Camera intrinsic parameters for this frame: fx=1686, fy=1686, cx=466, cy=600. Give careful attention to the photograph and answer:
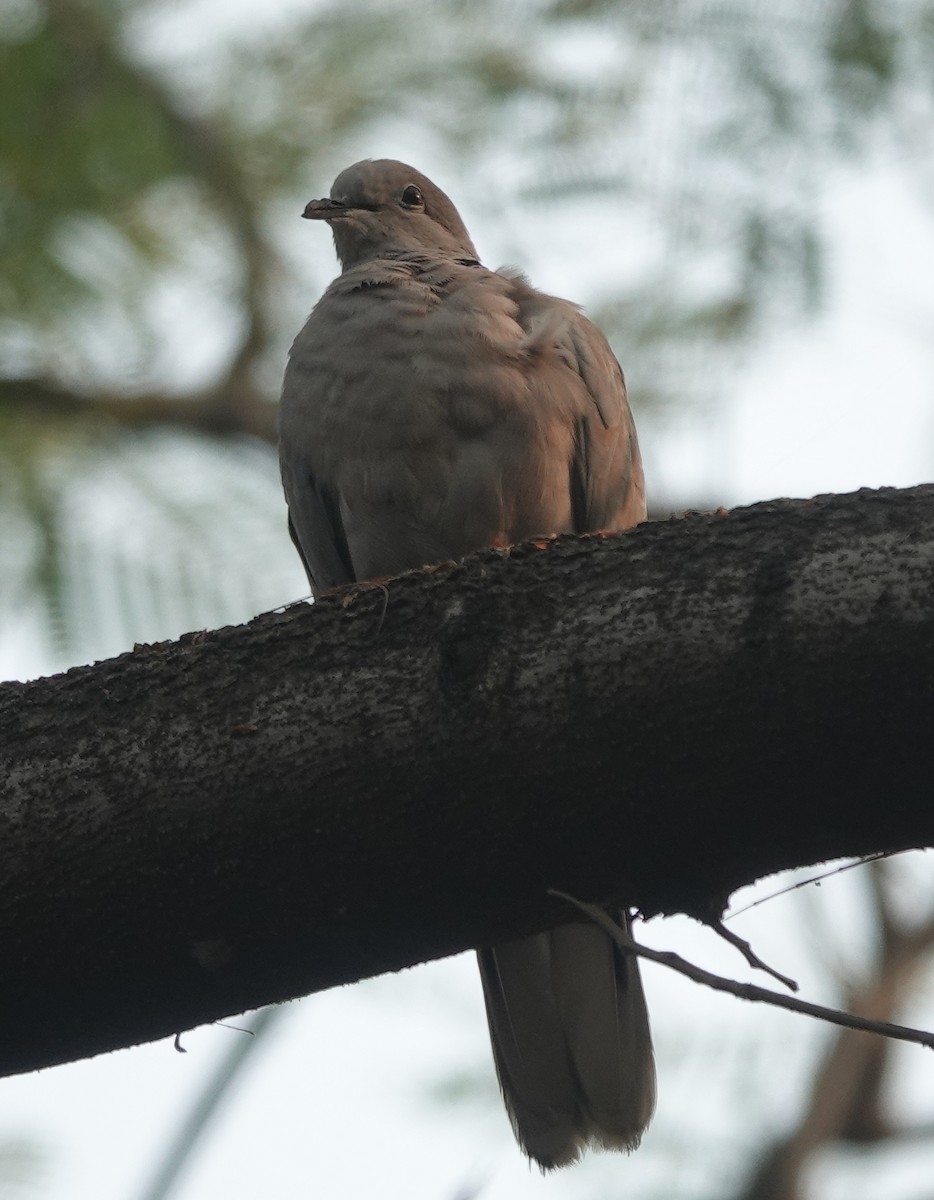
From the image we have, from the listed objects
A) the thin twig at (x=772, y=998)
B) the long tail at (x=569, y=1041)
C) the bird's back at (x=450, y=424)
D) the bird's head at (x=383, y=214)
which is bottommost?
the thin twig at (x=772, y=998)

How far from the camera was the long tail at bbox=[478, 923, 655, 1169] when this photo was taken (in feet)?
13.1

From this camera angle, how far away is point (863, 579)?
106 inches

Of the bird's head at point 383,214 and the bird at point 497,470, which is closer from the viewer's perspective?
the bird at point 497,470

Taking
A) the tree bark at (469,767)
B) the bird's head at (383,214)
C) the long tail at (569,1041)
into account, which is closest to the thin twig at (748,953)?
the tree bark at (469,767)

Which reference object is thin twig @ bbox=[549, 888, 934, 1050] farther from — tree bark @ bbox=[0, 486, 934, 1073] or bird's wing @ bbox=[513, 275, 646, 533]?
bird's wing @ bbox=[513, 275, 646, 533]

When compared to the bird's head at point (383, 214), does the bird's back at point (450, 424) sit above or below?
below

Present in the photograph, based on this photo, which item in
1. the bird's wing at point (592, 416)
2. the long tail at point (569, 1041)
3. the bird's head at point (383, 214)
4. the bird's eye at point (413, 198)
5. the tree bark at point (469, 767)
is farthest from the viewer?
the bird's eye at point (413, 198)

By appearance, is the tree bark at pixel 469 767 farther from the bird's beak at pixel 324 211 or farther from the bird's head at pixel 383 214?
the bird's beak at pixel 324 211

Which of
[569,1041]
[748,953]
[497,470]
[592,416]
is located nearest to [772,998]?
[748,953]

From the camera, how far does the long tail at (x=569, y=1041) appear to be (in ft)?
13.1

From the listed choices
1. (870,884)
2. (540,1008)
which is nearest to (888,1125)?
(870,884)

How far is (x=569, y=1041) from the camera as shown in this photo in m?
4.09

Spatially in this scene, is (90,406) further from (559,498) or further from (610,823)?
(610,823)

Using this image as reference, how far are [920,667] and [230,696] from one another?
117cm
